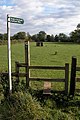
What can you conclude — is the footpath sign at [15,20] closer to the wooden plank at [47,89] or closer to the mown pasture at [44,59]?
the wooden plank at [47,89]

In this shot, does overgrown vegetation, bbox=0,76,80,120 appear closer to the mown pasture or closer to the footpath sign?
the footpath sign

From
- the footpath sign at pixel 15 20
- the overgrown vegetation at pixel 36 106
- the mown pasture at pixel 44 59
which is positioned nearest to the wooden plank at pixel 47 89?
the overgrown vegetation at pixel 36 106

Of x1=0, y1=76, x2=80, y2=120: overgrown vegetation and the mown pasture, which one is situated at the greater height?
x1=0, y1=76, x2=80, y2=120: overgrown vegetation

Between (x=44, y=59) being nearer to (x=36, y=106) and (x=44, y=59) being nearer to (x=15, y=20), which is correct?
(x=15, y=20)

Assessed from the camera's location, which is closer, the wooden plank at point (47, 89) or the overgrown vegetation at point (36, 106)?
the overgrown vegetation at point (36, 106)

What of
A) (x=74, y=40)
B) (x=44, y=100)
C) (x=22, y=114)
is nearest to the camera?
(x=22, y=114)

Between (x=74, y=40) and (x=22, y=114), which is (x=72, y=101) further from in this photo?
(x=74, y=40)

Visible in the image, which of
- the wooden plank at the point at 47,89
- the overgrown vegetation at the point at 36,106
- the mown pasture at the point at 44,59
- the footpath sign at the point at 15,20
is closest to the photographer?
the overgrown vegetation at the point at 36,106

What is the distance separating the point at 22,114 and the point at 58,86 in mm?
5117

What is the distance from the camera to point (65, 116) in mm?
6891

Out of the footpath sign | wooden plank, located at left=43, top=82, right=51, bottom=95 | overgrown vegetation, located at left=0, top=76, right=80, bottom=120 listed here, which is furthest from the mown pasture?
the footpath sign

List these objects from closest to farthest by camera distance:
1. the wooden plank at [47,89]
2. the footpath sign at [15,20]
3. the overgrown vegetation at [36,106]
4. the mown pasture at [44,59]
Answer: the overgrown vegetation at [36,106] < the footpath sign at [15,20] < the wooden plank at [47,89] < the mown pasture at [44,59]

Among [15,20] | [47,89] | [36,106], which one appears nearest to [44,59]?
[47,89]

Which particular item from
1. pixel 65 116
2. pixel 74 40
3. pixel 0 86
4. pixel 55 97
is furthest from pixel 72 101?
pixel 74 40
